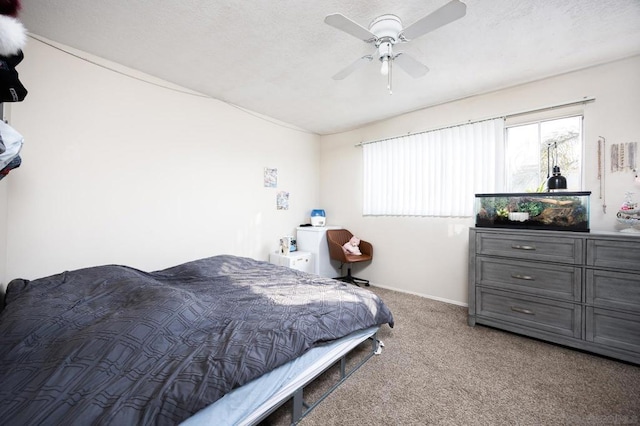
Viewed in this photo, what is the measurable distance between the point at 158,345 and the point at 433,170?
3.43 metres

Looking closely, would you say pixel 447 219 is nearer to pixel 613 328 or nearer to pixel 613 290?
pixel 613 290

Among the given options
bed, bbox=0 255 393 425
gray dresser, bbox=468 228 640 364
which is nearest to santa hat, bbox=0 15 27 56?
bed, bbox=0 255 393 425

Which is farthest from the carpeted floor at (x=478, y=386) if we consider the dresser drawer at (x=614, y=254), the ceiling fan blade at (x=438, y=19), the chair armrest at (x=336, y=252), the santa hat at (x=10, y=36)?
the ceiling fan blade at (x=438, y=19)

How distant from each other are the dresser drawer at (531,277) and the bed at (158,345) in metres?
1.27

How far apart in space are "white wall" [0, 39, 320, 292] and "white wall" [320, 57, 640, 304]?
1466 millimetres

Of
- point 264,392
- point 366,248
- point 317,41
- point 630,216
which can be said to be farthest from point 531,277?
point 317,41

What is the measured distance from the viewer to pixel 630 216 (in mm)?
2145

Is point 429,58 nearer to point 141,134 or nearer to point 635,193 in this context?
point 635,193

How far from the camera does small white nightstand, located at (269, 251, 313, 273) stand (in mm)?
3578

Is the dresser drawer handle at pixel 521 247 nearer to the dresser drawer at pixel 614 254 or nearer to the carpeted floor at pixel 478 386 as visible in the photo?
the dresser drawer at pixel 614 254

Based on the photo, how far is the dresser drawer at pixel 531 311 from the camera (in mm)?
2115

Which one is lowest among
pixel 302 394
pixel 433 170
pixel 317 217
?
pixel 302 394

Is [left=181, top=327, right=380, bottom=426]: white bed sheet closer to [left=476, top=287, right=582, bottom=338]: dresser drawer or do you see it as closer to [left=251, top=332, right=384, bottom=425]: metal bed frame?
[left=251, top=332, right=384, bottom=425]: metal bed frame

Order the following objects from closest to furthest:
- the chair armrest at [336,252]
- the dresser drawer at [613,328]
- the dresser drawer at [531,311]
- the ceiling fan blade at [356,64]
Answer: the dresser drawer at [613,328]
the ceiling fan blade at [356,64]
the dresser drawer at [531,311]
the chair armrest at [336,252]
